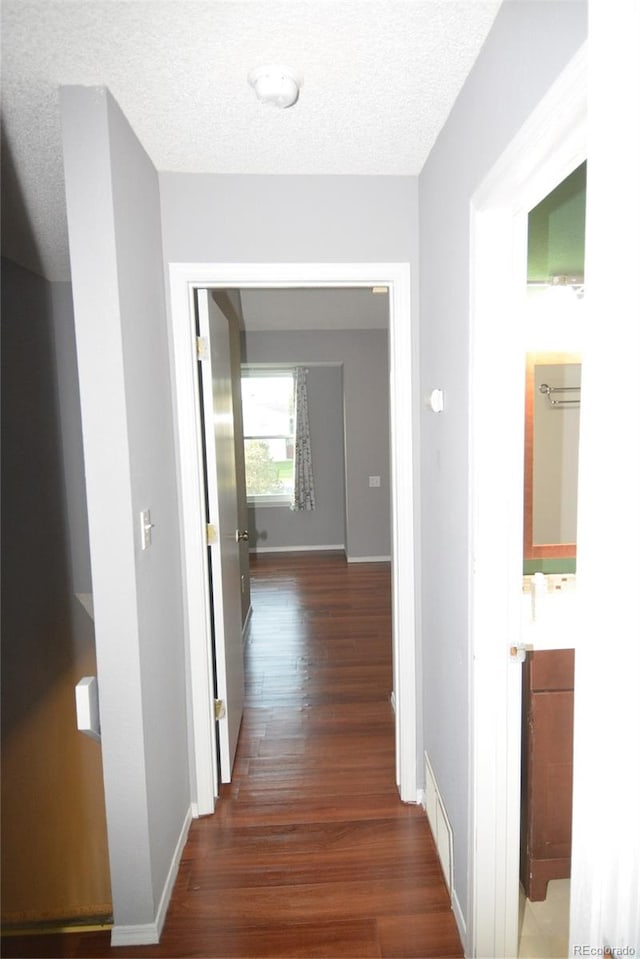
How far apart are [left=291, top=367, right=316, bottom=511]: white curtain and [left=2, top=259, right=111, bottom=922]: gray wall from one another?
3.14 m

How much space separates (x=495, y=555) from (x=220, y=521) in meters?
1.19

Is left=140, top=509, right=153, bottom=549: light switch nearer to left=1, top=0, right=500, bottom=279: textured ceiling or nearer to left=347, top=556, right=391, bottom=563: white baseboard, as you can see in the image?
left=1, top=0, right=500, bottom=279: textured ceiling

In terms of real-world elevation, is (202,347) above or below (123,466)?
above

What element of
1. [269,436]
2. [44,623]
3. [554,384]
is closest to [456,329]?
[554,384]

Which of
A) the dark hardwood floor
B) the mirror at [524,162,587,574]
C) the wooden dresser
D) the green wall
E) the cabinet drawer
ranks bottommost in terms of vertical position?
the dark hardwood floor

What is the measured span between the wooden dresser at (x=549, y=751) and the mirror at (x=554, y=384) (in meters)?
0.33

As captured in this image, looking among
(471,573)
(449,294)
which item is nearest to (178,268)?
(449,294)

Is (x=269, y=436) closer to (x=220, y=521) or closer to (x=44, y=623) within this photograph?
(x=44, y=623)

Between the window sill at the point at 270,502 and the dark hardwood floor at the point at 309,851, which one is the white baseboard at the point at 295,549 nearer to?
the window sill at the point at 270,502

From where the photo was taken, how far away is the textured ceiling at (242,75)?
44.2 inches

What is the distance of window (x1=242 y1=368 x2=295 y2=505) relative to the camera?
6.19 m

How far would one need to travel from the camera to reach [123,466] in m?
1.41

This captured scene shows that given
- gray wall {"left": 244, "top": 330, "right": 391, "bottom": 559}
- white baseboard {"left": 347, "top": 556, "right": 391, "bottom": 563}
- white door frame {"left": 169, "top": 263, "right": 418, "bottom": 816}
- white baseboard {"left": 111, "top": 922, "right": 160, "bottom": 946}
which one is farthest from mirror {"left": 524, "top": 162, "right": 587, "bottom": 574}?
white baseboard {"left": 347, "top": 556, "right": 391, "bottom": 563}

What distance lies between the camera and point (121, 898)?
1.51m
